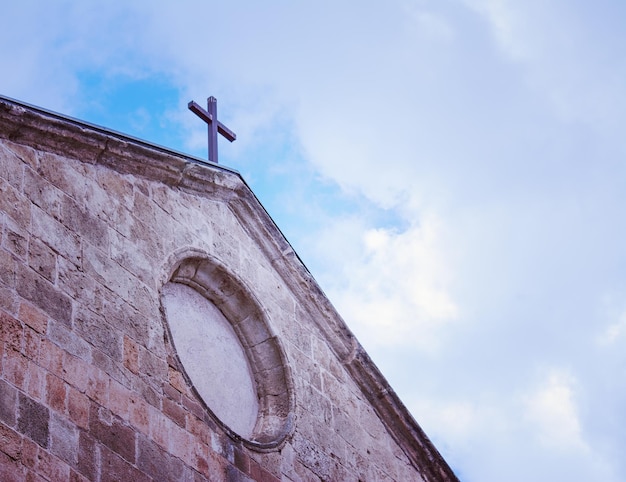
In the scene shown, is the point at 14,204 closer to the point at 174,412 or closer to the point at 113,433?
the point at 113,433

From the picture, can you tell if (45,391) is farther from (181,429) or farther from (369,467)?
(369,467)

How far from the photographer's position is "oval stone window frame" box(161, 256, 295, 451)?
7629 mm

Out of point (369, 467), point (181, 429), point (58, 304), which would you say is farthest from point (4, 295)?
point (369, 467)

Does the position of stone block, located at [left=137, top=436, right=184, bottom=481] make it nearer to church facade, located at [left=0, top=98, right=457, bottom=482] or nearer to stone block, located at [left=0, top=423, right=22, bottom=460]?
church facade, located at [left=0, top=98, right=457, bottom=482]

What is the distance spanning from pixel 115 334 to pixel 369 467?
9.16 ft

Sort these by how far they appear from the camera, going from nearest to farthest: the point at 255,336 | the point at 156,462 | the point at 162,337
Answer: the point at 156,462 → the point at 162,337 → the point at 255,336

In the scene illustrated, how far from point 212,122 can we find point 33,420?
14.8ft

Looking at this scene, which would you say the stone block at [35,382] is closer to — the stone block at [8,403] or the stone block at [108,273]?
the stone block at [8,403]

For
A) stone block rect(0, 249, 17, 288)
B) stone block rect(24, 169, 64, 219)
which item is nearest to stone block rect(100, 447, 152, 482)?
stone block rect(0, 249, 17, 288)

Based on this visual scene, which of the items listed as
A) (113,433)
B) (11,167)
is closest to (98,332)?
(113,433)

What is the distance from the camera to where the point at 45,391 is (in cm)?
556

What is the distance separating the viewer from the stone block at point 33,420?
5301mm

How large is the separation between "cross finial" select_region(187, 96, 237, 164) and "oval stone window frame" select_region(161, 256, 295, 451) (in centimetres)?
152

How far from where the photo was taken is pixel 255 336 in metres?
8.07
